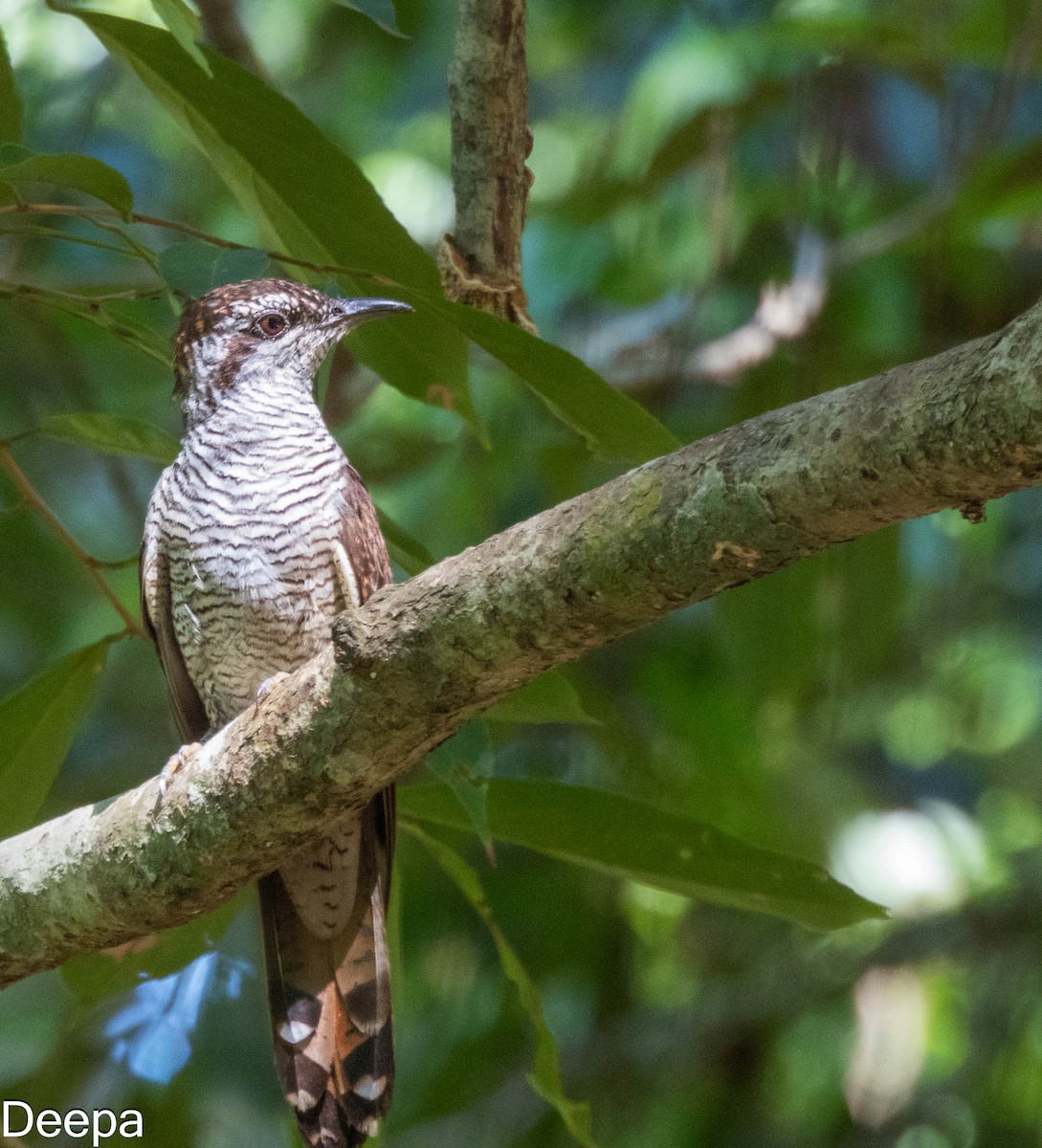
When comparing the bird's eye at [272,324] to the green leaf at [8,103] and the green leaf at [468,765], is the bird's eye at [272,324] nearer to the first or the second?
the green leaf at [8,103]

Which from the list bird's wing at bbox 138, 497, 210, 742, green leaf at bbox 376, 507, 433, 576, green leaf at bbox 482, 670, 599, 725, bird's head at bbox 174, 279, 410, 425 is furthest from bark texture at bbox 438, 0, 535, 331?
bird's wing at bbox 138, 497, 210, 742

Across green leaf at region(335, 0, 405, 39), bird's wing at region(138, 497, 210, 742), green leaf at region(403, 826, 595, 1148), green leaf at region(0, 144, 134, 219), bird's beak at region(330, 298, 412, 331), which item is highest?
green leaf at region(335, 0, 405, 39)

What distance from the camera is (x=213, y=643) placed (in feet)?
9.44

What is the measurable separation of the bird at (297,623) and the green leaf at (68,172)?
25.1 inches

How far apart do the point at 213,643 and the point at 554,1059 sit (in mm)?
1027

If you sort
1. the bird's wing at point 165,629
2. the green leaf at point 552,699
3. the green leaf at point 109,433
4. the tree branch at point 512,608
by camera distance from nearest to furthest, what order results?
1. the tree branch at point 512,608
2. the green leaf at point 552,699
3. the green leaf at point 109,433
4. the bird's wing at point 165,629

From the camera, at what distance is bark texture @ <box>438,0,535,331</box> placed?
2.55 m

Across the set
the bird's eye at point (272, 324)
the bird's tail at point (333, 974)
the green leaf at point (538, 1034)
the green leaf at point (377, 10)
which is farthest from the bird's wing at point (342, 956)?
the green leaf at point (377, 10)

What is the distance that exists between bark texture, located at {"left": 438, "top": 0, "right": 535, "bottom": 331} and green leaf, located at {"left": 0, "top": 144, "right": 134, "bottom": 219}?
62 cm

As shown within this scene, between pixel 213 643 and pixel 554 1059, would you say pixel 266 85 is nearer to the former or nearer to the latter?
pixel 213 643

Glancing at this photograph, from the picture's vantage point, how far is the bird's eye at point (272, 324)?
313 centimetres

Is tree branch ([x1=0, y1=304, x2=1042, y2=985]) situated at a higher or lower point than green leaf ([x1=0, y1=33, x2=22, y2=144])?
lower

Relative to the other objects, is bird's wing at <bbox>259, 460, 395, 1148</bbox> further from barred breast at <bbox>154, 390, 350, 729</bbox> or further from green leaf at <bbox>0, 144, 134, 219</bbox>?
green leaf at <bbox>0, 144, 134, 219</bbox>

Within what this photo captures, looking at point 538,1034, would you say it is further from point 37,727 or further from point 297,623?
point 37,727
